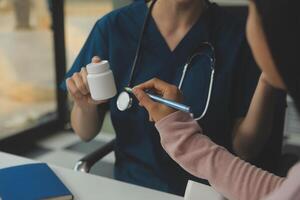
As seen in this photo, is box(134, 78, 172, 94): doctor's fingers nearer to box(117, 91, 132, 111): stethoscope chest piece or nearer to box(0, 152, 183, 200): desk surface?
box(117, 91, 132, 111): stethoscope chest piece

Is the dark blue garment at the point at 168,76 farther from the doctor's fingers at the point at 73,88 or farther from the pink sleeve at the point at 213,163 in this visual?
the pink sleeve at the point at 213,163

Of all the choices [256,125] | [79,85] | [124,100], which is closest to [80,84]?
[79,85]

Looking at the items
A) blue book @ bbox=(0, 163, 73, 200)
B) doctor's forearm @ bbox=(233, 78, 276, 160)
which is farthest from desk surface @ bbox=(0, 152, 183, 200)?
doctor's forearm @ bbox=(233, 78, 276, 160)

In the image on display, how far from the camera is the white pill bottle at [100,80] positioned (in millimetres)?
812

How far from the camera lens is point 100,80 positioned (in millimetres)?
819

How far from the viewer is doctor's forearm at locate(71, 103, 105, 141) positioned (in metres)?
1.11

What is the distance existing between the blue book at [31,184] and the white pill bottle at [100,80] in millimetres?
201

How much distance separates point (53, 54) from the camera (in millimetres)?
1865

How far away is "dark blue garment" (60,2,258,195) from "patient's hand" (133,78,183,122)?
230mm

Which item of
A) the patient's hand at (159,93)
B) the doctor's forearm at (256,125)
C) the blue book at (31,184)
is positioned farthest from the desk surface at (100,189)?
the doctor's forearm at (256,125)

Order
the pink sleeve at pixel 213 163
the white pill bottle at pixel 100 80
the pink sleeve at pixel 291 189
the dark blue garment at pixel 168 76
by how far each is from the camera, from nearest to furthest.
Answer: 1. the pink sleeve at pixel 291 189
2. the pink sleeve at pixel 213 163
3. the white pill bottle at pixel 100 80
4. the dark blue garment at pixel 168 76

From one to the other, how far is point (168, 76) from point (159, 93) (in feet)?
0.80

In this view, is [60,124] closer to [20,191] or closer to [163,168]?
[163,168]

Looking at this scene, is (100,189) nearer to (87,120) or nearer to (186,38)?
(87,120)
